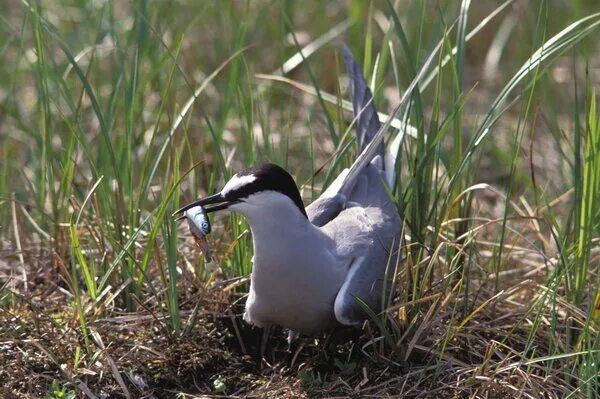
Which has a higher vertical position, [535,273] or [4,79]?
[4,79]

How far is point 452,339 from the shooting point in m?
3.65

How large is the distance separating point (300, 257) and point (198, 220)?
367 mm

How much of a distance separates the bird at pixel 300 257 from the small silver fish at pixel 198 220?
16 millimetres

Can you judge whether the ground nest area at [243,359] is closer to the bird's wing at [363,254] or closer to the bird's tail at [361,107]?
the bird's wing at [363,254]

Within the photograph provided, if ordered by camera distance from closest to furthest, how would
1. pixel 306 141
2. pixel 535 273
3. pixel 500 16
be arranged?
pixel 535 273 → pixel 306 141 → pixel 500 16

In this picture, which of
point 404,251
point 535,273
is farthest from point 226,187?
point 535,273

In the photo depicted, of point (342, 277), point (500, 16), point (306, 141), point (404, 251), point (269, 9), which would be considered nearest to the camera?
point (342, 277)

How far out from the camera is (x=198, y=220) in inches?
135

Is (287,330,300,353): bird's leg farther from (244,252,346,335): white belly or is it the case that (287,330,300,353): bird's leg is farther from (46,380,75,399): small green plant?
(46,380,75,399): small green plant

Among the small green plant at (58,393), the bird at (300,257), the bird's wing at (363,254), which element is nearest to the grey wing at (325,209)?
the bird's wing at (363,254)

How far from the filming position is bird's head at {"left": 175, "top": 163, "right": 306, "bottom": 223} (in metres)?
3.40

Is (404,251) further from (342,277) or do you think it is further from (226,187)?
(226,187)

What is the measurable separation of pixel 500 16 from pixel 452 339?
3.96 m

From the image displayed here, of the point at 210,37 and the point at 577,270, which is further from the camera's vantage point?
the point at 210,37
